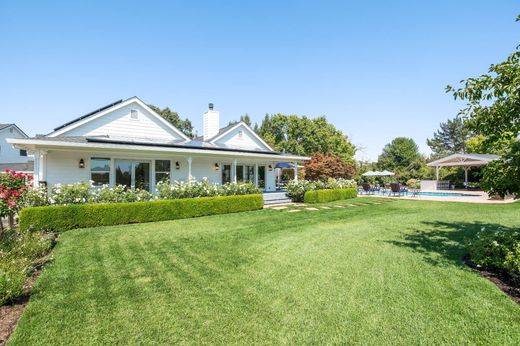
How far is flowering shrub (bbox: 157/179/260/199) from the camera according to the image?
11727mm

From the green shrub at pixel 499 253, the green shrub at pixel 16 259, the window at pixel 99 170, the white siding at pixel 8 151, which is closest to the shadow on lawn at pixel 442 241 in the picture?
the green shrub at pixel 499 253

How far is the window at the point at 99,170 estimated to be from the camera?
529 inches

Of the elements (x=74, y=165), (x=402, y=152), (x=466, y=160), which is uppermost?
(x=402, y=152)

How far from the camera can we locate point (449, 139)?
228ft

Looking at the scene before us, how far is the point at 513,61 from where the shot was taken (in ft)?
14.9

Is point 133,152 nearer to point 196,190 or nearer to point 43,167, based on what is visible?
point 43,167

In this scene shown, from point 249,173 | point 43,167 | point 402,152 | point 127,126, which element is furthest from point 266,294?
point 402,152

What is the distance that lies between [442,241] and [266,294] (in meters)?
5.65

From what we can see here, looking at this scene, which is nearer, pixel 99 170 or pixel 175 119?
pixel 99 170

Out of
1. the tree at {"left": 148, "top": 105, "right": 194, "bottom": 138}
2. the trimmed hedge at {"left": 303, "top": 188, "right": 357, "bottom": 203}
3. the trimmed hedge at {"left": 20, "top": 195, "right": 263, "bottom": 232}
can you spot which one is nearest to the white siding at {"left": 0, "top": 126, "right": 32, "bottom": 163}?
the tree at {"left": 148, "top": 105, "right": 194, "bottom": 138}

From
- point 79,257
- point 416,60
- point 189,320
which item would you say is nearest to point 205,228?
point 79,257

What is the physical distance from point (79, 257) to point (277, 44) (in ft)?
52.1

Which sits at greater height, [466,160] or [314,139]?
[314,139]

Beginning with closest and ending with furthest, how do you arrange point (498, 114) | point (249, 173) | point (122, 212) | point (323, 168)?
point (498, 114) → point (122, 212) → point (249, 173) → point (323, 168)
